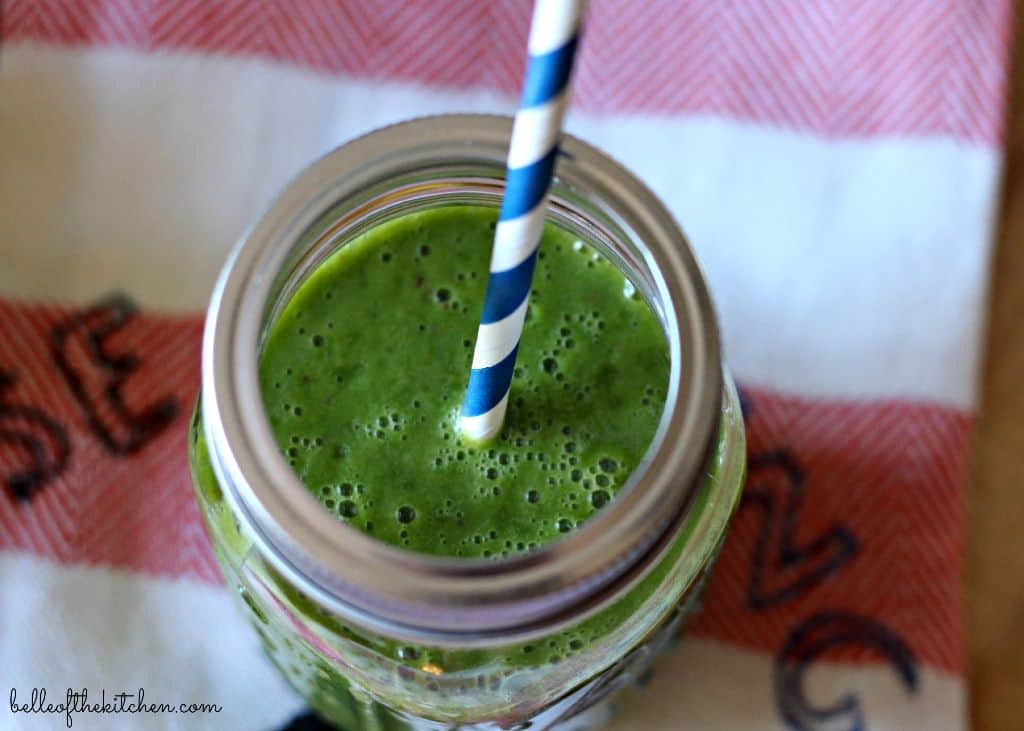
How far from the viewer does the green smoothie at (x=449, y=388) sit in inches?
26.0

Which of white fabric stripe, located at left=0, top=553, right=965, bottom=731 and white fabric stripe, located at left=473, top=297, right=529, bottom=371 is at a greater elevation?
white fabric stripe, located at left=473, top=297, right=529, bottom=371

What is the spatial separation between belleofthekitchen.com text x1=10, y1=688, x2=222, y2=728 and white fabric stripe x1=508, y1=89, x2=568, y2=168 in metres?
0.44

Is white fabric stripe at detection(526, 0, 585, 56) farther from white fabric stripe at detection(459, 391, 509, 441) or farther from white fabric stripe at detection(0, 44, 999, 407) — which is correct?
white fabric stripe at detection(0, 44, 999, 407)

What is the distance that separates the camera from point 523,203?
548 mm

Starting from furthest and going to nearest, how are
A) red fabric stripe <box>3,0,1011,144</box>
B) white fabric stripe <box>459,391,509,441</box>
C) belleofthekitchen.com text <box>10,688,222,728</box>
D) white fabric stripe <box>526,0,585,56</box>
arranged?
red fabric stripe <box>3,0,1011,144</box> < belleofthekitchen.com text <box>10,688,222,728</box> < white fabric stripe <box>459,391,509,441</box> < white fabric stripe <box>526,0,585,56</box>

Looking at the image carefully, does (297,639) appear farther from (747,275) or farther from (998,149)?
(998,149)

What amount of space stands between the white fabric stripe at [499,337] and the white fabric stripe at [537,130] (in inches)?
3.1

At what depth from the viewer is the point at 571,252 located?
733 millimetres

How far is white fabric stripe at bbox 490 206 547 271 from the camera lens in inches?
21.8

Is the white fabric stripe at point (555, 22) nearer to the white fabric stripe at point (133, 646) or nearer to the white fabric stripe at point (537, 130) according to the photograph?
the white fabric stripe at point (537, 130)

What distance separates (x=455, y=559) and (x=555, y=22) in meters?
0.24

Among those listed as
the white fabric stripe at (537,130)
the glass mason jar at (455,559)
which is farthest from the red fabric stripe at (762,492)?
the white fabric stripe at (537,130)

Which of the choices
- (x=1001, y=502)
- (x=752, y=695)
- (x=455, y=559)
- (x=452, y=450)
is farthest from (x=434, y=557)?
(x=1001, y=502)

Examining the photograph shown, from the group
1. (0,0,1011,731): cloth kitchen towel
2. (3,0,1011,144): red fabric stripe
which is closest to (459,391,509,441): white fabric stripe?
(0,0,1011,731): cloth kitchen towel
